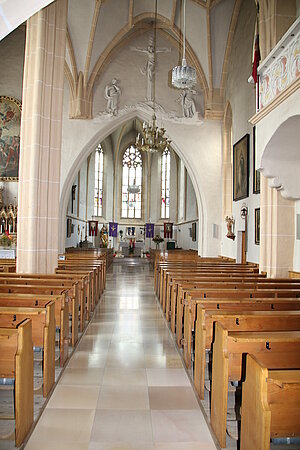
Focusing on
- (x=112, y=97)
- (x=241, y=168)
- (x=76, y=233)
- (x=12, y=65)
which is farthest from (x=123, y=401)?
(x=76, y=233)

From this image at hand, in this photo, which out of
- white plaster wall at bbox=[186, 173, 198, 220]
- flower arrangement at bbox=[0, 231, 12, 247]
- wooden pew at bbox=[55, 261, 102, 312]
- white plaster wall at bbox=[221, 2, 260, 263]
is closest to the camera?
wooden pew at bbox=[55, 261, 102, 312]

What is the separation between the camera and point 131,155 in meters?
30.4

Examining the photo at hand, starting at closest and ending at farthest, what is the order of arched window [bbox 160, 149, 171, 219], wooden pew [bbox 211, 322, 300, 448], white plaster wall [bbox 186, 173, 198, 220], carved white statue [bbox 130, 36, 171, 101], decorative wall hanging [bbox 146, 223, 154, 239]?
1. wooden pew [bbox 211, 322, 300, 448]
2. carved white statue [bbox 130, 36, 171, 101]
3. white plaster wall [bbox 186, 173, 198, 220]
4. decorative wall hanging [bbox 146, 223, 154, 239]
5. arched window [bbox 160, 149, 171, 219]

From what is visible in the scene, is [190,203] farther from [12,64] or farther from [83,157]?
[12,64]

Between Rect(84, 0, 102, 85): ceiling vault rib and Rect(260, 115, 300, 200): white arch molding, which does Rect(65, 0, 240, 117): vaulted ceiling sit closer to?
Rect(84, 0, 102, 85): ceiling vault rib

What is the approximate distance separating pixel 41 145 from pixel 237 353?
6.98 metres

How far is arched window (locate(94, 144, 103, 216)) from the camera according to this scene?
28.3 m

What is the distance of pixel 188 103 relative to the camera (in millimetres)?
17250

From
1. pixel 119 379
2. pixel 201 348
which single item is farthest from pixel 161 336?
pixel 201 348

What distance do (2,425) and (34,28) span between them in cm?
844

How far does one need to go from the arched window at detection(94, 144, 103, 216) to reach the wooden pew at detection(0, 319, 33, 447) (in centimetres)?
2556

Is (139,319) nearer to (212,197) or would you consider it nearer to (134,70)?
(212,197)

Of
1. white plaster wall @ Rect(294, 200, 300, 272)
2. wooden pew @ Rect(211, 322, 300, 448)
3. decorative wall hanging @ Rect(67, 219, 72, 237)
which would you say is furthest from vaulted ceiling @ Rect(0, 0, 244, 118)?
wooden pew @ Rect(211, 322, 300, 448)

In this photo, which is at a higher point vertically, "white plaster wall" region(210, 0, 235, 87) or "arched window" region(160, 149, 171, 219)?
"white plaster wall" region(210, 0, 235, 87)
